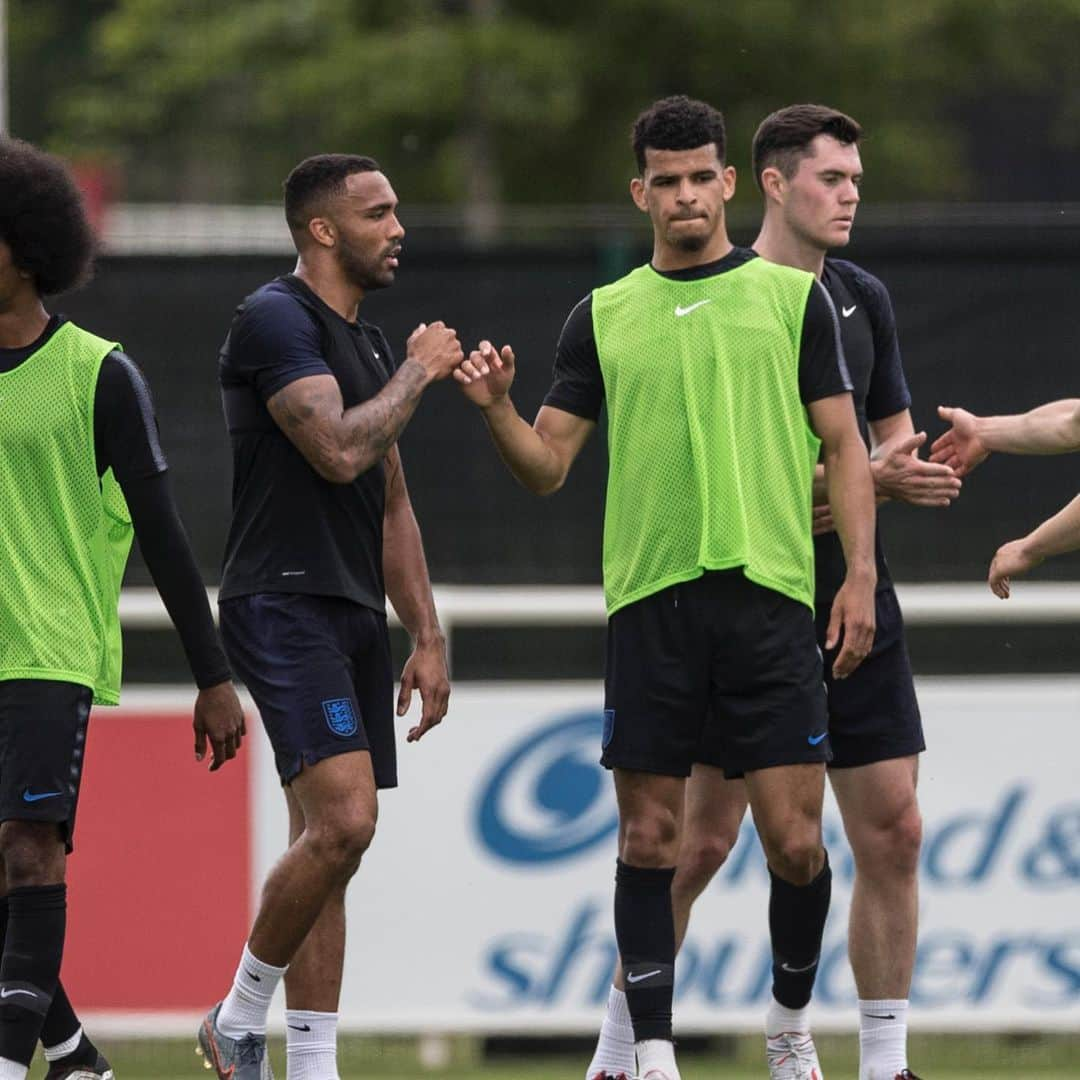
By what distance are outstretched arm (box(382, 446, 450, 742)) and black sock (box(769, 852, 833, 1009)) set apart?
1093mm

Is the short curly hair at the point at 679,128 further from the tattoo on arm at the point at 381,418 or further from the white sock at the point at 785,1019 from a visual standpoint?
the white sock at the point at 785,1019

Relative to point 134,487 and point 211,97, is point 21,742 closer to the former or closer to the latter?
point 134,487

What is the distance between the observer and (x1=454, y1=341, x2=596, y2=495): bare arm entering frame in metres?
7.22

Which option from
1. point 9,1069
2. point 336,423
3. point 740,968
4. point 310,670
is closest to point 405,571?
point 310,670

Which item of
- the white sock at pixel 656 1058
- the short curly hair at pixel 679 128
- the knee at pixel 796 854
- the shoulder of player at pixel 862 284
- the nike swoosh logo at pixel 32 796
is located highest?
the short curly hair at pixel 679 128

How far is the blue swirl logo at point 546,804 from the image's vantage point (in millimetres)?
9805

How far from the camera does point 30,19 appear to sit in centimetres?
2836

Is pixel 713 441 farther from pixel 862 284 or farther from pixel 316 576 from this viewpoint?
pixel 316 576

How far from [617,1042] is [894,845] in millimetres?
1000

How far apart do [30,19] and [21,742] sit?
23015 millimetres

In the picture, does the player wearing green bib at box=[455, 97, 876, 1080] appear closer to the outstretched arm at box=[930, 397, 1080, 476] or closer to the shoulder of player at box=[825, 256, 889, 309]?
the shoulder of player at box=[825, 256, 889, 309]

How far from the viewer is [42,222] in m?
6.81

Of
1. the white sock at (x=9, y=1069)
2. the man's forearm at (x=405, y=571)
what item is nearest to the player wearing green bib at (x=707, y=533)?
the man's forearm at (x=405, y=571)

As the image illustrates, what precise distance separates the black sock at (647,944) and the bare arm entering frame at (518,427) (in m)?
1.13
